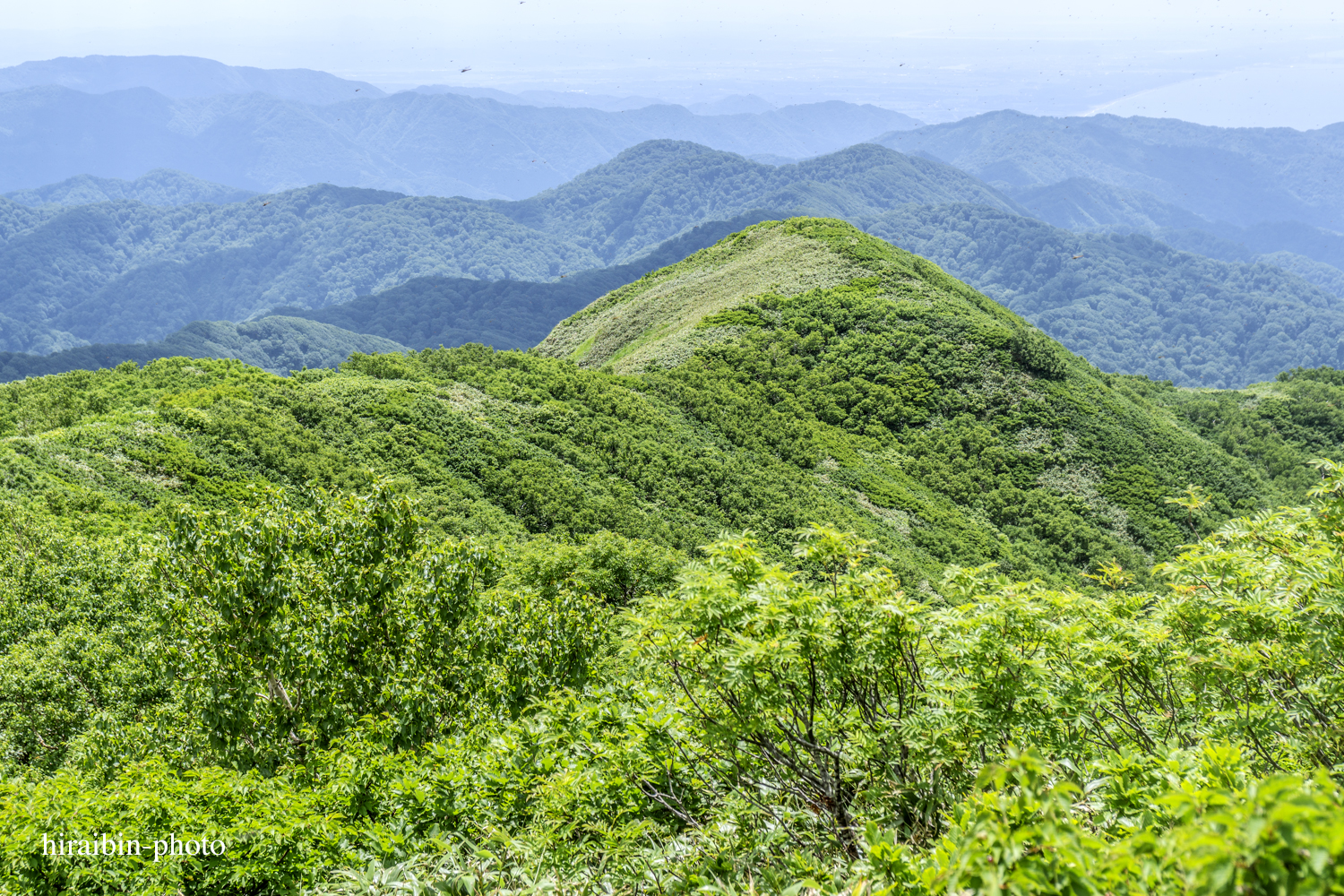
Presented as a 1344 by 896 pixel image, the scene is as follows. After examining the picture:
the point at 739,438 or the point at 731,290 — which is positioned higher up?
the point at 731,290

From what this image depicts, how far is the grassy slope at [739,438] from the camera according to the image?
113ft

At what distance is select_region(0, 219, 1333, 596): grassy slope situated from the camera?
34469 mm

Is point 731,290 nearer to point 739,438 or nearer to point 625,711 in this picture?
point 739,438

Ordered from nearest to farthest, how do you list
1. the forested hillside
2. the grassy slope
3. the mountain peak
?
the forested hillside
the grassy slope
the mountain peak

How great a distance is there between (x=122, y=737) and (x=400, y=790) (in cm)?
826

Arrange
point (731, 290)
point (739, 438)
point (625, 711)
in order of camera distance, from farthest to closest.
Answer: point (731, 290) → point (739, 438) → point (625, 711)

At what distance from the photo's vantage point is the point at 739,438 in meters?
54.8

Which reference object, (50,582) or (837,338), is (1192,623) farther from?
(837,338)

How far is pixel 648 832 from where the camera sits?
723cm

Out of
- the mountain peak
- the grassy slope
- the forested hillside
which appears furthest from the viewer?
the mountain peak

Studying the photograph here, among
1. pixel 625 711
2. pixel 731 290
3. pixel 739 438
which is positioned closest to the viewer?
pixel 625 711

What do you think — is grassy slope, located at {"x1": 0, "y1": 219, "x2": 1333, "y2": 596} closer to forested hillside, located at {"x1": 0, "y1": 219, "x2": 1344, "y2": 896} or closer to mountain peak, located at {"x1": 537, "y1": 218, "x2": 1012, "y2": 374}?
mountain peak, located at {"x1": 537, "y1": 218, "x2": 1012, "y2": 374}

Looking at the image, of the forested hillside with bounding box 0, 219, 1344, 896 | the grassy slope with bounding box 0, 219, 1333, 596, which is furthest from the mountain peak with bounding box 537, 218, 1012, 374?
the forested hillside with bounding box 0, 219, 1344, 896

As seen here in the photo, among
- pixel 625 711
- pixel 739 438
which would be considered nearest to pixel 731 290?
pixel 739 438
